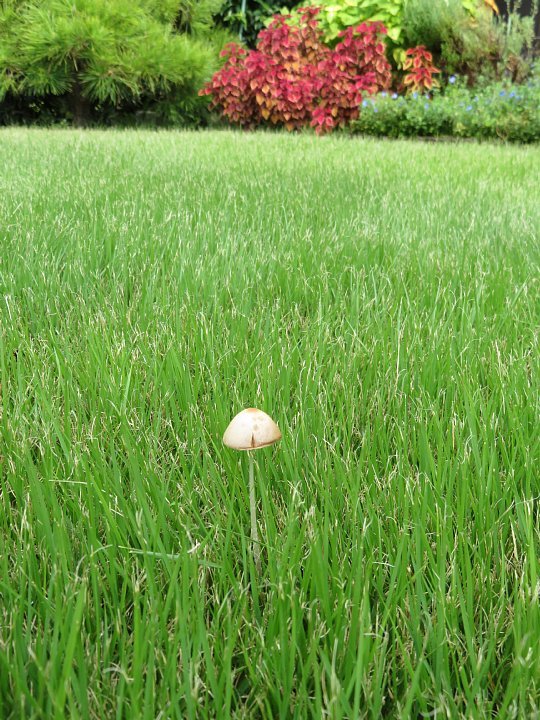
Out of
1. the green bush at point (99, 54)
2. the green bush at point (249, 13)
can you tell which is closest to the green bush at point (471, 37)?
the green bush at point (99, 54)

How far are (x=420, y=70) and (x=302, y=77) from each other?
1.71 metres

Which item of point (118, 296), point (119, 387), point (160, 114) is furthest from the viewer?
point (160, 114)

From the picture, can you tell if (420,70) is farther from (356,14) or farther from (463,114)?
(463,114)

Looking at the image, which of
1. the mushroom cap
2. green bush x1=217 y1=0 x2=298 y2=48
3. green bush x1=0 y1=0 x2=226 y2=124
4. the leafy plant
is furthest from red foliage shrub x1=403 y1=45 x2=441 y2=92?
the mushroom cap

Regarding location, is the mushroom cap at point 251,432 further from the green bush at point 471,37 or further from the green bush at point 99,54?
the green bush at point 99,54

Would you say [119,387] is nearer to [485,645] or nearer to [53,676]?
[53,676]

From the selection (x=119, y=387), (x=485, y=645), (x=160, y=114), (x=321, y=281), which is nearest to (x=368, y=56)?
(x=160, y=114)

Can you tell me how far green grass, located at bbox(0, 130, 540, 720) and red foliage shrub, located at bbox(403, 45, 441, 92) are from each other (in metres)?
7.05

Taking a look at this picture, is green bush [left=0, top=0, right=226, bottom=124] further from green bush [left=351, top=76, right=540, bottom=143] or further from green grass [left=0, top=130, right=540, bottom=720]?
green grass [left=0, top=130, right=540, bottom=720]

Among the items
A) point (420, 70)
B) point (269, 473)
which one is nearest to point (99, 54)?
point (420, 70)

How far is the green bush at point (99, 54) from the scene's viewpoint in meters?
8.87

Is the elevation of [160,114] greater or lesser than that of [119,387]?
greater

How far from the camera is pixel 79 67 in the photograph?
9469mm

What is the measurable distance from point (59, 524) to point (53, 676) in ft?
0.84
